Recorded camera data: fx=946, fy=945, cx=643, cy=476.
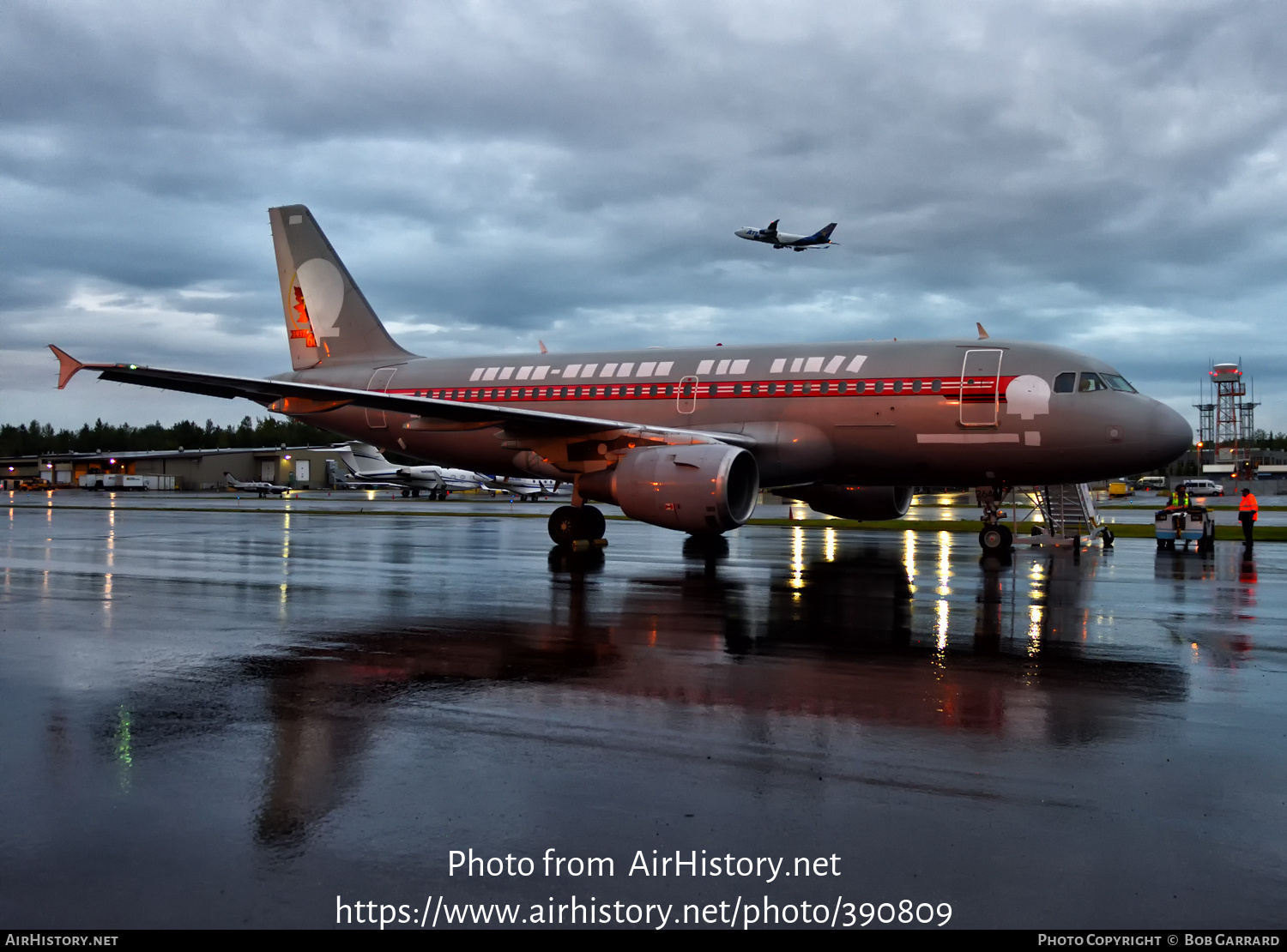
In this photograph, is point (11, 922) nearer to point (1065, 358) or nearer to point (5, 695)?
point (5, 695)

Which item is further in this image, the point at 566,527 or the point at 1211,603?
the point at 566,527

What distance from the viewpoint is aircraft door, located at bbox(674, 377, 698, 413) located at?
19391mm

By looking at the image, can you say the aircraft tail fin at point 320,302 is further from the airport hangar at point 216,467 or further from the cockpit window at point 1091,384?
the airport hangar at point 216,467

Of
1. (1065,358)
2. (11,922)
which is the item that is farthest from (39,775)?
(1065,358)

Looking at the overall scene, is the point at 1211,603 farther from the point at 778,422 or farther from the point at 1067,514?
the point at 1067,514

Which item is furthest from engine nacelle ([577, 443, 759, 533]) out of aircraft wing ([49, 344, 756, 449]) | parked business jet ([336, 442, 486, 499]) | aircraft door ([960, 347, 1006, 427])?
parked business jet ([336, 442, 486, 499])

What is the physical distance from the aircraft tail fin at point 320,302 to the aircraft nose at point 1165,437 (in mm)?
17029

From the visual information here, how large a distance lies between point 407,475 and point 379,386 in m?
43.2

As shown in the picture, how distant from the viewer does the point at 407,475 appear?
214 feet

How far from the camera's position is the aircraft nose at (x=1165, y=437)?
54.3 ft

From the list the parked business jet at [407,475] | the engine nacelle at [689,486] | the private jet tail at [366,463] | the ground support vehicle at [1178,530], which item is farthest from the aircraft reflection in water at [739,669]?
the private jet tail at [366,463]

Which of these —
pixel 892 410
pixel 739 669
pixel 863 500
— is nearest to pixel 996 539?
pixel 863 500

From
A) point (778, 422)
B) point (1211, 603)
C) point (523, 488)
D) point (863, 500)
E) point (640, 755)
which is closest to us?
point (640, 755)

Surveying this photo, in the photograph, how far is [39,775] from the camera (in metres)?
4.86
